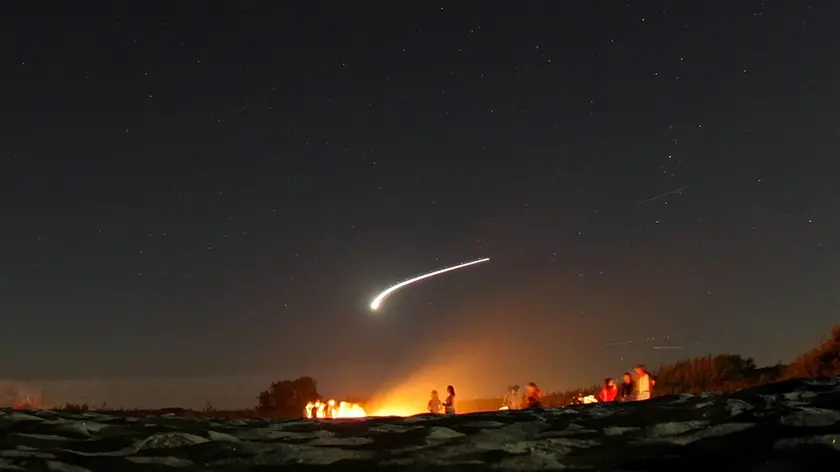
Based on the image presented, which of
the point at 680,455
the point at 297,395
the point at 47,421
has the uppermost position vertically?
the point at 297,395

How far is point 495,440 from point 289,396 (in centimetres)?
4444

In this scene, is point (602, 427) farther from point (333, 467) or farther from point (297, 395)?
point (297, 395)

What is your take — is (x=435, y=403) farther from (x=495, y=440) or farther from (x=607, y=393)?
(x=495, y=440)

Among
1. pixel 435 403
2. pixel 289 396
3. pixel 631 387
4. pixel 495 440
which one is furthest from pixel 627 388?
pixel 289 396

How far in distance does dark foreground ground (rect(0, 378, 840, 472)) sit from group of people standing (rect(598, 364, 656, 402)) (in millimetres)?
14054

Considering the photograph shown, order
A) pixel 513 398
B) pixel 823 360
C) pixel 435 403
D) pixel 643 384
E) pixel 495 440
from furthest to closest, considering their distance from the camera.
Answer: pixel 823 360
pixel 435 403
pixel 513 398
pixel 643 384
pixel 495 440

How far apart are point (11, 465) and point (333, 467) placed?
157cm

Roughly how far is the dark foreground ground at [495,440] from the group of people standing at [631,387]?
14.1 meters

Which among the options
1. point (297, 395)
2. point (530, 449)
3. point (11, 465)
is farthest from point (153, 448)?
point (297, 395)

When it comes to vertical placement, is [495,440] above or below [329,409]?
below

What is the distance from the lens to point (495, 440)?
418 centimetres

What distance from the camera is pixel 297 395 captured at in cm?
4719

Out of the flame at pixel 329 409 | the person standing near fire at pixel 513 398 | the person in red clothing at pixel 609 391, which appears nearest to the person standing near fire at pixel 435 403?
the person standing near fire at pixel 513 398

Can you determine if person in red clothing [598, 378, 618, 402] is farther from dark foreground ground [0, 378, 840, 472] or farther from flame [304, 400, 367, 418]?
dark foreground ground [0, 378, 840, 472]
